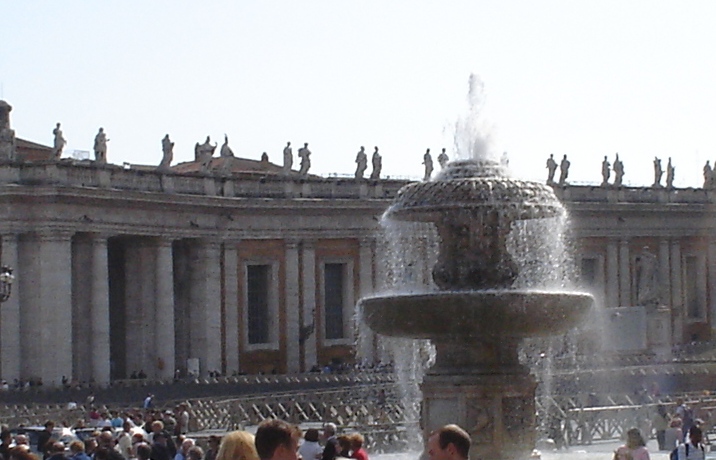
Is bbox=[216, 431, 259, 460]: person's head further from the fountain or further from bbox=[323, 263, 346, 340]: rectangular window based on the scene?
bbox=[323, 263, 346, 340]: rectangular window

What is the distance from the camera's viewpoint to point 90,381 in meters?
47.2

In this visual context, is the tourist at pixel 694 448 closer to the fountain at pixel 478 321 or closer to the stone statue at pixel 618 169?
the fountain at pixel 478 321

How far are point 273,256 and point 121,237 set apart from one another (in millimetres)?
6712

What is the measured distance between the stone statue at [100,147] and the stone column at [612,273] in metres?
25.0

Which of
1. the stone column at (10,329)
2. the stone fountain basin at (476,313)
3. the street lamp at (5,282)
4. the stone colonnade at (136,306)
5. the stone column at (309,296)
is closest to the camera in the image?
the stone fountain basin at (476,313)

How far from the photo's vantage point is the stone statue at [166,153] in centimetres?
5194

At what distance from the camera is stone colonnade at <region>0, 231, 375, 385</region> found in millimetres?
46844

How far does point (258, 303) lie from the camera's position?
5628 cm

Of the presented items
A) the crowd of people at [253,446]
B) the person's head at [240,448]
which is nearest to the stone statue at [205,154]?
the crowd of people at [253,446]

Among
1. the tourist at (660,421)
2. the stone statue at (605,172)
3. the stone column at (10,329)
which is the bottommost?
the tourist at (660,421)

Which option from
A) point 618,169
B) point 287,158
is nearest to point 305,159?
point 287,158

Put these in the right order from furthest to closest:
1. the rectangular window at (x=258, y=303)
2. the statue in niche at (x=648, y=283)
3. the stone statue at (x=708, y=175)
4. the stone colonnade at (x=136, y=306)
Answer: the stone statue at (x=708, y=175)
the rectangular window at (x=258, y=303)
the statue in niche at (x=648, y=283)
the stone colonnade at (x=136, y=306)

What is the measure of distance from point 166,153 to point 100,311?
250 inches

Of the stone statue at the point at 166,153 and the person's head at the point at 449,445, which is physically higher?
the stone statue at the point at 166,153
